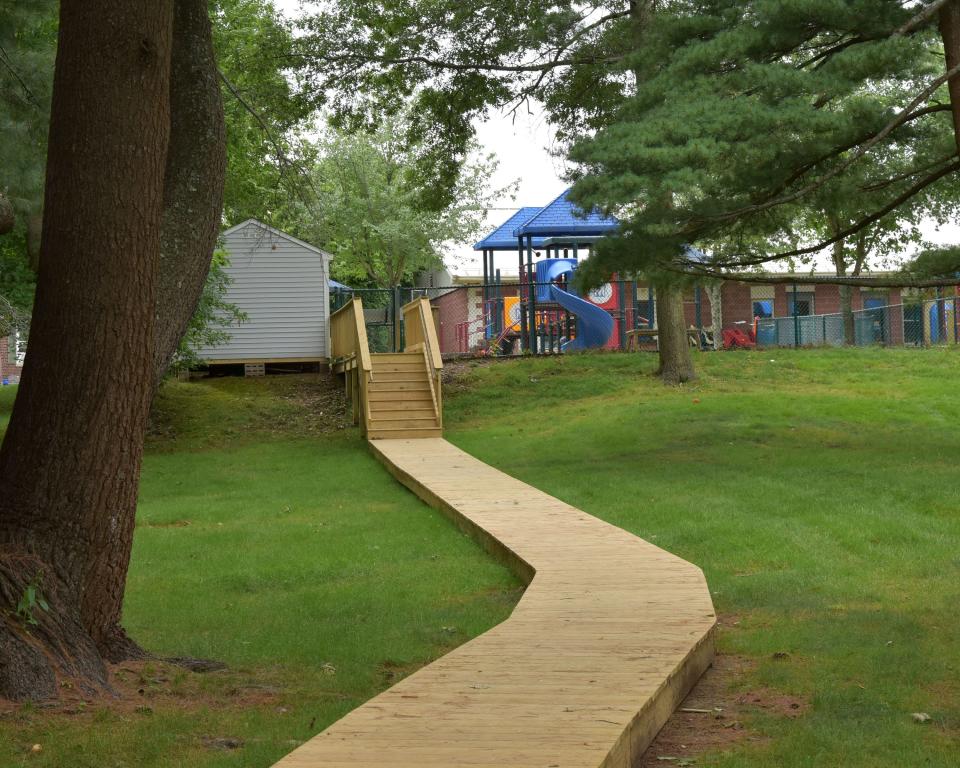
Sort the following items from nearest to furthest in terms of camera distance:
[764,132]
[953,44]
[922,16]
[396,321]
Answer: [922,16]
[764,132]
[953,44]
[396,321]

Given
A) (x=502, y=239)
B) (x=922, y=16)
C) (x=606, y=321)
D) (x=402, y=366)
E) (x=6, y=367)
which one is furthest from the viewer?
(x=6, y=367)

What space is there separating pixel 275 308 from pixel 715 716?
22.8 metres

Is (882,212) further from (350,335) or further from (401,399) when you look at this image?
(350,335)

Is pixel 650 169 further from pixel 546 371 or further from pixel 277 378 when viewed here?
pixel 277 378

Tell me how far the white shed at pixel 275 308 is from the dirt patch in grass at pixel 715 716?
71.2ft

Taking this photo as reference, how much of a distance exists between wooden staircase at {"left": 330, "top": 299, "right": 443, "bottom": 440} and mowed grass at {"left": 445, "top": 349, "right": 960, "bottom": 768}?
69 cm

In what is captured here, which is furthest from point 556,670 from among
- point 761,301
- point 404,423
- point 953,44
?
point 761,301

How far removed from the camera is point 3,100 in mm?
12094

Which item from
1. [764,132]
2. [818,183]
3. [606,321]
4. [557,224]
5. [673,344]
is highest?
[557,224]

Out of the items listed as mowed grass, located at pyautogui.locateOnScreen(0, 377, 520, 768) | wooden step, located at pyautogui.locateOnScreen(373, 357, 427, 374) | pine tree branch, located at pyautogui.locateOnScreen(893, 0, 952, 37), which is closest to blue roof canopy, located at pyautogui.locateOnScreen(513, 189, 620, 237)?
wooden step, located at pyautogui.locateOnScreen(373, 357, 427, 374)

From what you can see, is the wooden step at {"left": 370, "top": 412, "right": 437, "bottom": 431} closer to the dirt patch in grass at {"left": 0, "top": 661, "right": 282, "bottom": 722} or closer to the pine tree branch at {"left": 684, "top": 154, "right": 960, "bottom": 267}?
the pine tree branch at {"left": 684, "top": 154, "right": 960, "bottom": 267}

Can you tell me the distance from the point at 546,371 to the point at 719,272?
405 inches

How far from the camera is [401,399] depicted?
20594 mm

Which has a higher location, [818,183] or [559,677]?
[818,183]
